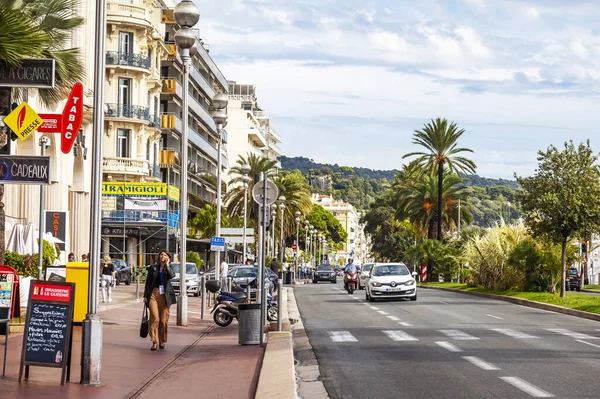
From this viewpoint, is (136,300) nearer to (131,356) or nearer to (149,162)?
(131,356)

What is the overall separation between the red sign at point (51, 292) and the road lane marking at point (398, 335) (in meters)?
9.27

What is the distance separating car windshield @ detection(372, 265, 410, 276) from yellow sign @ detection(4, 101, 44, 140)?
81.1 feet

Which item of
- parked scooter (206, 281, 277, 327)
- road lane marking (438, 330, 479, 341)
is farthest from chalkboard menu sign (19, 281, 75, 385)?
parked scooter (206, 281, 277, 327)

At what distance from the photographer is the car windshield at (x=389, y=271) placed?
40125 millimetres

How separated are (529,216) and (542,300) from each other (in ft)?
14.2

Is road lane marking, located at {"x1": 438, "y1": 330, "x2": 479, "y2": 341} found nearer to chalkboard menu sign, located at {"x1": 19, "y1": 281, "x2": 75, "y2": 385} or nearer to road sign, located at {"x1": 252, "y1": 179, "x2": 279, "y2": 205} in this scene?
road sign, located at {"x1": 252, "y1": 179, "x2": 279, "y2": 205}

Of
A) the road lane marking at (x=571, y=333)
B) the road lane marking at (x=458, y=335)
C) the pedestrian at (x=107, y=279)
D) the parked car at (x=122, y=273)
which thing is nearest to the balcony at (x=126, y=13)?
the parked car at (x=122, y=273)

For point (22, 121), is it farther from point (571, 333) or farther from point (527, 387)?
point (571, 333)

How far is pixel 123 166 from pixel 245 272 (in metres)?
24.9

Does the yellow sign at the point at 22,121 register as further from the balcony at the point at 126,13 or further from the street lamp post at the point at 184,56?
the balcony at the point at 126,13

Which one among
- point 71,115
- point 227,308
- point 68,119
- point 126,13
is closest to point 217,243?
point 227,308

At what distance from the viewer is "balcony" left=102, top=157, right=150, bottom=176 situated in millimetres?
65562

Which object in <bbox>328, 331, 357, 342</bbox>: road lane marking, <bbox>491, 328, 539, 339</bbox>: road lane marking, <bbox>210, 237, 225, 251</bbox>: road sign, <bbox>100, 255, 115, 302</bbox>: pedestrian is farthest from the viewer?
<bbox>210, 237, 225, 251</bbox>: road sign

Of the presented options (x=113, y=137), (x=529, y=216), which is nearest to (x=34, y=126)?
(x=529, y=216)
